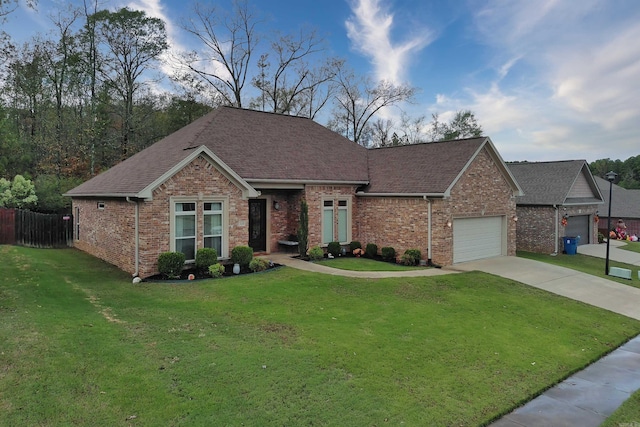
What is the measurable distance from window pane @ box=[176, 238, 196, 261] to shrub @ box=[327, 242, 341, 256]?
19.8 feet

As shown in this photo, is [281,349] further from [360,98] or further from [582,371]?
[360,98]

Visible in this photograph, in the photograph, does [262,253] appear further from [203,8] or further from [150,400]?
[203,8]

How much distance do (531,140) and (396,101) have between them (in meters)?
16.3

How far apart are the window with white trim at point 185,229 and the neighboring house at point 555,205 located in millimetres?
18367

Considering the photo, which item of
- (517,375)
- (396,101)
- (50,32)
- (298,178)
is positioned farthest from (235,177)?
(396,101)

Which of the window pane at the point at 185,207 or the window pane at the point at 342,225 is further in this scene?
the window pane at the point at 342,225

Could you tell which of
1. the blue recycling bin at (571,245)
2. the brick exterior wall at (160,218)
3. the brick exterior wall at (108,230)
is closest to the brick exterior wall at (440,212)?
the blue recycling bin at (571,245)

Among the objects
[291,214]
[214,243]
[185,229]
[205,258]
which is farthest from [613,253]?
[185,229]

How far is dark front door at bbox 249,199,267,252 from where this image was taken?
16.8 meters

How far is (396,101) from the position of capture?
41.2m

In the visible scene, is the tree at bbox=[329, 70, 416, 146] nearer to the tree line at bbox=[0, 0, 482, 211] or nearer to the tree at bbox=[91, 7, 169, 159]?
the tree line at bbox=[0, 0, 482, 211]

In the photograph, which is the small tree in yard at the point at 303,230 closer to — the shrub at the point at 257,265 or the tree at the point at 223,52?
the shrub at the point at 257,265

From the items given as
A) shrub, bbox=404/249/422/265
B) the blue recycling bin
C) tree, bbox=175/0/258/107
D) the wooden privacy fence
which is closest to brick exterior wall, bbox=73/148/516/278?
shrub, bbox=404/249/422/265

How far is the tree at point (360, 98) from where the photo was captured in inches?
1598
